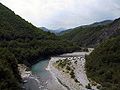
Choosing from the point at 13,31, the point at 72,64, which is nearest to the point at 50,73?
the point at 72,64

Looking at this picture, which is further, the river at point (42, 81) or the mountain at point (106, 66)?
the river at point (42, 81)

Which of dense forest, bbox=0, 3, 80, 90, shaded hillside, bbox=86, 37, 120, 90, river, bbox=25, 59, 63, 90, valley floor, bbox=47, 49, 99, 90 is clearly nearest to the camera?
shaded hillside, bbox=86, 37, 120, 90

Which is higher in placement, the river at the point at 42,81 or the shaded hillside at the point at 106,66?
the shaded hillside at the point at 106,66

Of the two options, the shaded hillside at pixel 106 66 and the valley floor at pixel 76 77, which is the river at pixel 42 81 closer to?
the valley floor at pixel 76 77

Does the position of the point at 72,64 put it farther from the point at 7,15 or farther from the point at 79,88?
the point at 7,15

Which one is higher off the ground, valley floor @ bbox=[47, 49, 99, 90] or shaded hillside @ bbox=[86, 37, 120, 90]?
shaded hillside @ bbox=[86, 37, 120, 90]

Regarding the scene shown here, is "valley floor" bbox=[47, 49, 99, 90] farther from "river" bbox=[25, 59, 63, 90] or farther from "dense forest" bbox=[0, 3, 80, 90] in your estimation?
"dense forest" bbox=[0, 3, 80, 90]

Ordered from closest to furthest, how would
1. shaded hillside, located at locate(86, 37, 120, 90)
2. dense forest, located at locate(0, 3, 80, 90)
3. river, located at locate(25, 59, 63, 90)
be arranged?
1. shaded hillside, located at locate(86, 37, 120, 90)
2. river, located at locate(25, 59, 63, 90)
3. dense forest, located at locate(0, 3, 80, 90)

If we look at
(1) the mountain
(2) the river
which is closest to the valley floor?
(2) the river

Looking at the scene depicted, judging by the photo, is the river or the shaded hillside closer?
the shaded hillside

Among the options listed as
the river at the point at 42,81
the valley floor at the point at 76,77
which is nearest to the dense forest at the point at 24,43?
the river at the point at 42,81
